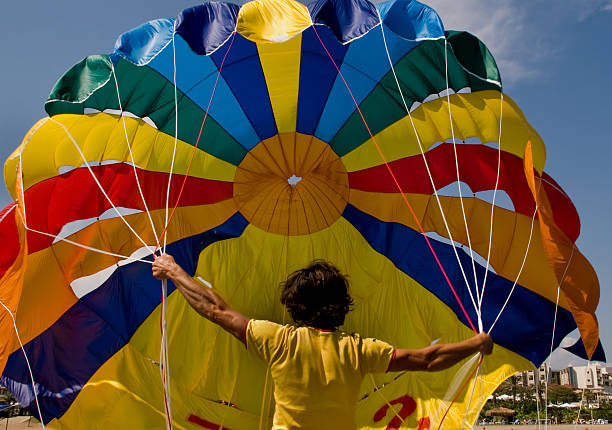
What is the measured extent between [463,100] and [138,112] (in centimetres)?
271

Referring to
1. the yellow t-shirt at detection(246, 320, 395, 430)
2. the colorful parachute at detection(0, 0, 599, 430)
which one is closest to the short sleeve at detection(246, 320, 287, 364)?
the yellow t-shirt at detection(246, 320, 395, 430)

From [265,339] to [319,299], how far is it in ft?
0.61

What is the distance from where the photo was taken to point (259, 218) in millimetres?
5004

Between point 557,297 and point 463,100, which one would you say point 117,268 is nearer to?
point 463,100

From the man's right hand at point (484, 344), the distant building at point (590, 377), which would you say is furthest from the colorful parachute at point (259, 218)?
the distant building at point (590, 377)

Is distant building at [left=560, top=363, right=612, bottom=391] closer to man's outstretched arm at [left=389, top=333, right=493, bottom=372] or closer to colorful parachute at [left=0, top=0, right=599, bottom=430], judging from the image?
colorful parachute at [left=0, top=0, right=599, bottom=430]

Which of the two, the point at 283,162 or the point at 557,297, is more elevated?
the point at 283,162

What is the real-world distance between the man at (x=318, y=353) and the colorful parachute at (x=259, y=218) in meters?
2.68

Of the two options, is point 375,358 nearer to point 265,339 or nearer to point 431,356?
point 431,356

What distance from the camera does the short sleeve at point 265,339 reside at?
1490 millimetres

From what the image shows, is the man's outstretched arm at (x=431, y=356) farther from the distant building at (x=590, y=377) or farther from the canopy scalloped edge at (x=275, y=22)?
the distant building at (x=590, y=377)

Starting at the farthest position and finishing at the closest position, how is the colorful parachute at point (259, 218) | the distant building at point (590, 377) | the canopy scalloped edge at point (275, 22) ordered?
Result: the distant building at point (590, 377)
the colorful parachute at point (259, 218)
the canopy scalloped edge at point (275, 22)

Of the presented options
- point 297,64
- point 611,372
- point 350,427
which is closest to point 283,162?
point 297,64

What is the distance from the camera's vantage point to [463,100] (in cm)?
459
